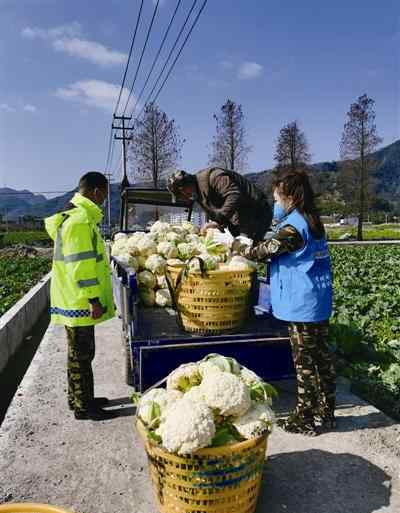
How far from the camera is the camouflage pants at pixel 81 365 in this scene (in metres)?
3.75

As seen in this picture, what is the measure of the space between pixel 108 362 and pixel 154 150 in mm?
29245

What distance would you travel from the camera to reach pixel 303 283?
10.6 ft

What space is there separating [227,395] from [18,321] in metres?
6.01

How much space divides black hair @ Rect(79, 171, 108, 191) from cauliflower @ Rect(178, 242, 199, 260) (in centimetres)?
111

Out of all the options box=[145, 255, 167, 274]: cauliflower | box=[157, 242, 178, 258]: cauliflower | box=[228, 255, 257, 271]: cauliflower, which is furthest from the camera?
box=[157, 242, 178, 258]: cauliflower

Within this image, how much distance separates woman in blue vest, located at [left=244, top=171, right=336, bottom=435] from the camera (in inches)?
126

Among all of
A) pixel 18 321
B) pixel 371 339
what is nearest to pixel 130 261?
pixel 371 339

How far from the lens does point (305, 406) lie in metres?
3.42

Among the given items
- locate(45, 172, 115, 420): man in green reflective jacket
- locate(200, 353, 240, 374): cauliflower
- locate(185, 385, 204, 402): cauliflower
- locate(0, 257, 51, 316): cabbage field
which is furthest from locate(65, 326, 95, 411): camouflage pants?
locate(0, 257, 51, 316): cabbage field

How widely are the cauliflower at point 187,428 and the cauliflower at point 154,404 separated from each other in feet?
0.31

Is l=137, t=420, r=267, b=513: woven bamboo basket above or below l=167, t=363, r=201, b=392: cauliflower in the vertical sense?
below

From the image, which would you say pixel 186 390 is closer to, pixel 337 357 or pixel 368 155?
pixel 337 357

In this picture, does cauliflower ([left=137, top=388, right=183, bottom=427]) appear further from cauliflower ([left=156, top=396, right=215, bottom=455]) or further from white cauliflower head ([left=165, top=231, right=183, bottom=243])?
white cauliflower head ([left=165, top=231, right=183, bottom=243])

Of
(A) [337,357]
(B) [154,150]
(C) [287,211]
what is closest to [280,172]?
(C) [287,211]
